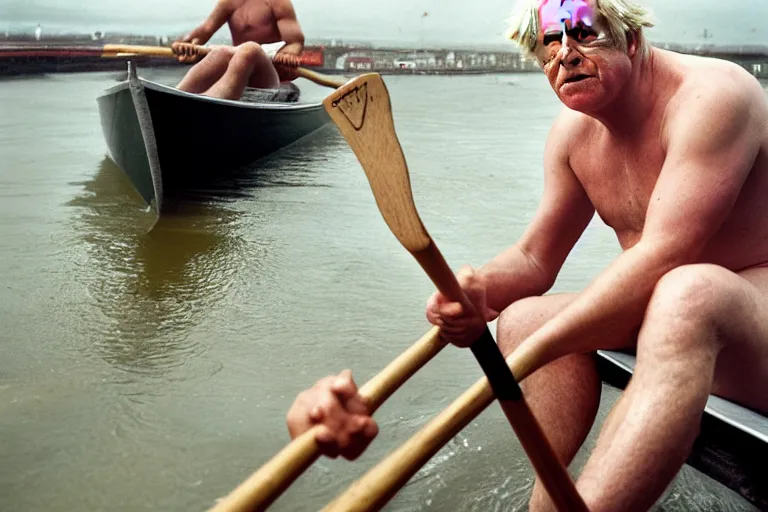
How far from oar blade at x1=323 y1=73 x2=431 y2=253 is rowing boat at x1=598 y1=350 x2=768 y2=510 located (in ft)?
2.48

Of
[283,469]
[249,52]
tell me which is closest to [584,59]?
[283,469]

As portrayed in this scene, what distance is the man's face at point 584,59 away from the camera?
1726 millimetres

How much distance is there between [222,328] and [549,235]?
1.54 metres

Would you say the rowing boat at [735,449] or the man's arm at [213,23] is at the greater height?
the man's arm at [213,23]

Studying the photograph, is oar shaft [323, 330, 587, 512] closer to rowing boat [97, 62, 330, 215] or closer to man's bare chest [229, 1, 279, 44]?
rowing boat [97, 62, 330, 215]

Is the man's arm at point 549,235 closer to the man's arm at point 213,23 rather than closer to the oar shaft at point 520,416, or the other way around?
the oar shaft at point 520,416

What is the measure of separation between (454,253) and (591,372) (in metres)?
2.30

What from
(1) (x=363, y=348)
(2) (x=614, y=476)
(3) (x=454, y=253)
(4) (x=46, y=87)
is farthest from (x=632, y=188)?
(4) (x=46, y=87)

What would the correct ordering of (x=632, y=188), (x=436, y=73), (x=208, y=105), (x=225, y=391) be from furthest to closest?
(x=436, y=73) < (x=208, y=105) < (x=225, y=391) < (x=632, y=188)

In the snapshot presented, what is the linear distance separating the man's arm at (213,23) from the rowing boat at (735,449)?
5511 mm

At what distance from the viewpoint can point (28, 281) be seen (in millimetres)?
3803

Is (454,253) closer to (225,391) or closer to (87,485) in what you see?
(225,391)

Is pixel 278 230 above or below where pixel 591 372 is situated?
below

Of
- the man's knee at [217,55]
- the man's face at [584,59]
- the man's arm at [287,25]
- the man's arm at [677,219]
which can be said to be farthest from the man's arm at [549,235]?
the man's arm at [287,25]
